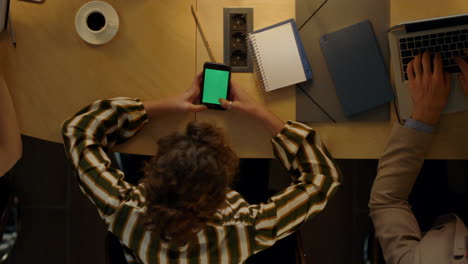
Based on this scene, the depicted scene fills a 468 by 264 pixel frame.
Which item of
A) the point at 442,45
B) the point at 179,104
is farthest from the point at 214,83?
the point at 442,45

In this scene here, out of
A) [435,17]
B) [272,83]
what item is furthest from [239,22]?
[435,17]

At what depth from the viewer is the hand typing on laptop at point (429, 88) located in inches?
40.5

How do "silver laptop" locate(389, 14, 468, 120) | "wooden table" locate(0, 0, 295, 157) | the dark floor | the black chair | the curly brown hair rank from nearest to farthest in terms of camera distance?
the curly brown hair < "silver laptop" locate(389, 14, 468, 120) < "wooden table" locate(0, 0, 295, 157) < the black chair < the dark floor

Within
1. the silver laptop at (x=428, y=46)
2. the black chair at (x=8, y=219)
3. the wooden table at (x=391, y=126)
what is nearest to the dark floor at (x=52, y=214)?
the black chair at (x=8, y=219)

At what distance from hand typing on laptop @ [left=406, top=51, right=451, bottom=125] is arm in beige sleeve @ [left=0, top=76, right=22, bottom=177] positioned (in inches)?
43.2

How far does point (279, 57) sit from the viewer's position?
1.09 meters

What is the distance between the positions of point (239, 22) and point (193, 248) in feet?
2.05

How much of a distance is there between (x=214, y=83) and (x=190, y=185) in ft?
1.23

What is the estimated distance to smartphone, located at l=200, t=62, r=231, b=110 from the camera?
106cm

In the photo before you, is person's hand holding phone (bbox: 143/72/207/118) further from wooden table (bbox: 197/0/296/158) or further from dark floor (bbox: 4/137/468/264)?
dark floor (bbox: 4/137/468/264)

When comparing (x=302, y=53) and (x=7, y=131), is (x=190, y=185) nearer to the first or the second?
(x=302, y=53)

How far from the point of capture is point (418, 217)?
1299 mm

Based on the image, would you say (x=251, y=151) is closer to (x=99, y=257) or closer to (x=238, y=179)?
(x=238, y=179)

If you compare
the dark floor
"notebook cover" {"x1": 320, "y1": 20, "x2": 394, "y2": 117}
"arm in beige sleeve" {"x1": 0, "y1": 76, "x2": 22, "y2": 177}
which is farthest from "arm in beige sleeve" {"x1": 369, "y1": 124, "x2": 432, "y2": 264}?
the dark floor
